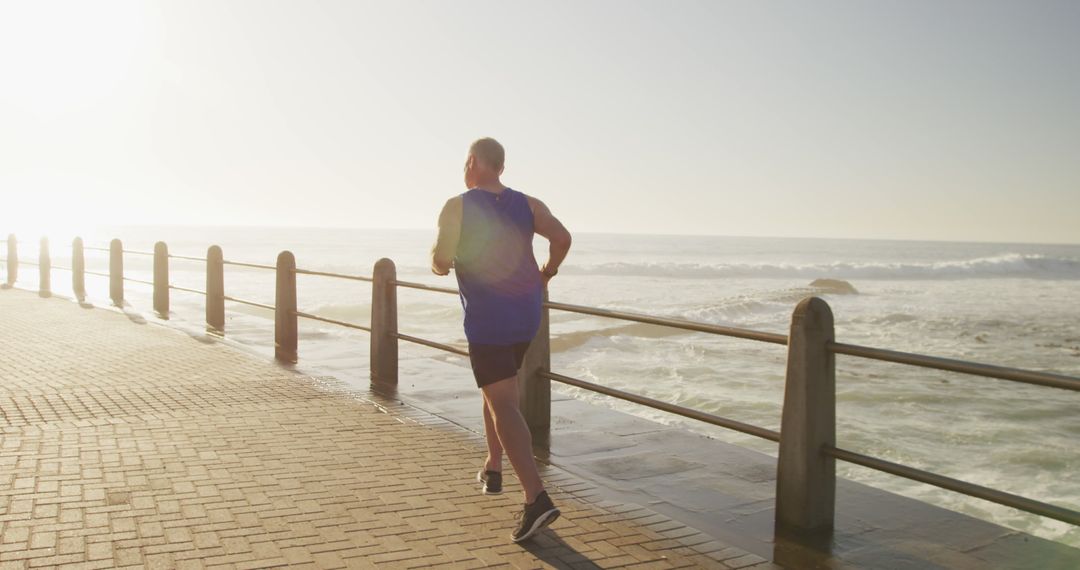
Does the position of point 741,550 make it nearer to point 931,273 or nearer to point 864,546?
point 864,546

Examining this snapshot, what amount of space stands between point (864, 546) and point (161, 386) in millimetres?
6120

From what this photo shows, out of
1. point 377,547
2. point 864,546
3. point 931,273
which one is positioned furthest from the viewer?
point 931,273

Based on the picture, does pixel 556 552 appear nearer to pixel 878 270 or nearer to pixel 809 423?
pixel 809 423

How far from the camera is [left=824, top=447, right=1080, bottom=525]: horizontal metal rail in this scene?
349cm

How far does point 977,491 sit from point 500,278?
2.25 m

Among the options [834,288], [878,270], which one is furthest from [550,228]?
[878,270]

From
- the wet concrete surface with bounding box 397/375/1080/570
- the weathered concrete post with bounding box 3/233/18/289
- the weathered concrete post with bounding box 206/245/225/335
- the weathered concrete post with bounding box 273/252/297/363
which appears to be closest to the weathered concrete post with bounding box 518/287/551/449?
the wet concrete surface with bounding box 397/375/1080/570

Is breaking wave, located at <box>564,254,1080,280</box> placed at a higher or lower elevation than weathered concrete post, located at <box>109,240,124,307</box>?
lower

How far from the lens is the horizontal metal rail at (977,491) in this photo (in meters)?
3.49

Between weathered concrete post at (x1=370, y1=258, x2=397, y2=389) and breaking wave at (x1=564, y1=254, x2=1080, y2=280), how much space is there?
4705 centimetres

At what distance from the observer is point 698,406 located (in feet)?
34.3

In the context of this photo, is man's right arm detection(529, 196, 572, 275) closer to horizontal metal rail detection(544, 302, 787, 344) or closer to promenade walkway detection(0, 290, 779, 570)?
horizontal metal rail detection(544, 302, 787, 344)

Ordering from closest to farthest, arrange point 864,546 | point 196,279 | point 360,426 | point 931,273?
point 864,546 < point 360,426 < point 196,279 < point 931,273

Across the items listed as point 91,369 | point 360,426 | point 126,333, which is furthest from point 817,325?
point 126,333
